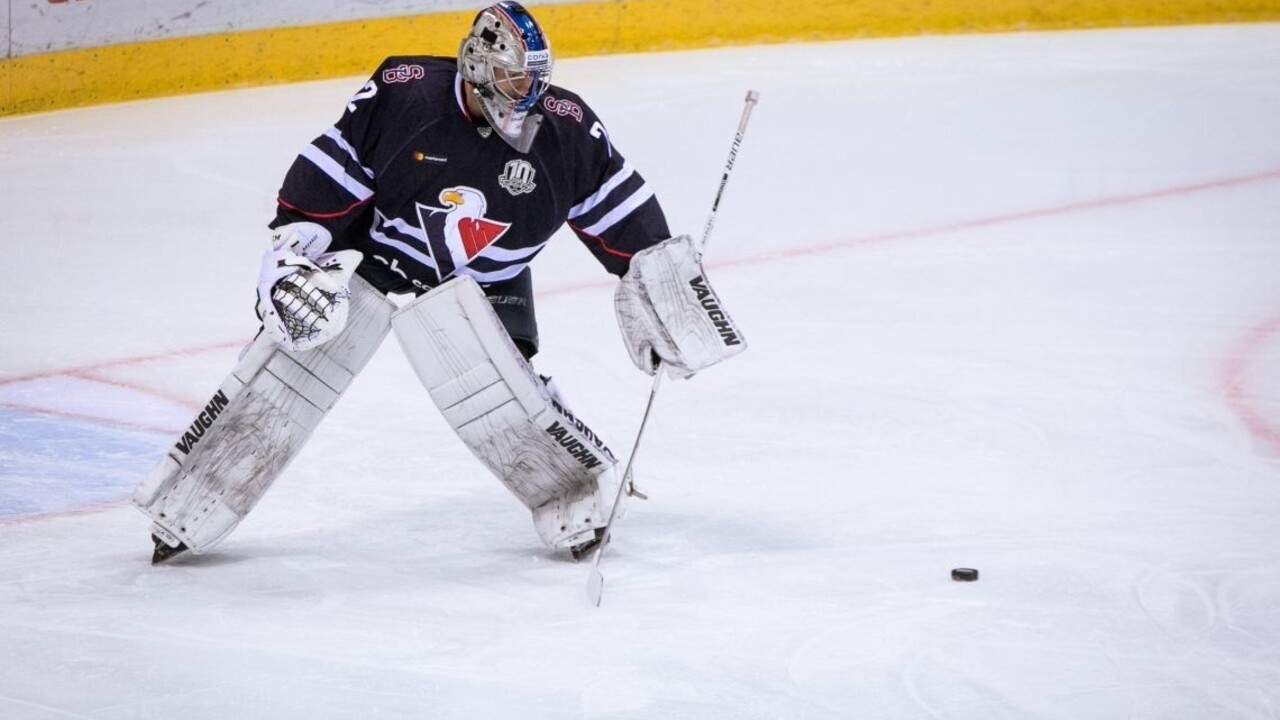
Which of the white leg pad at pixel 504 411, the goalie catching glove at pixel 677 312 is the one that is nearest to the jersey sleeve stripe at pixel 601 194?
the goalie catching glove at pixel 677 312

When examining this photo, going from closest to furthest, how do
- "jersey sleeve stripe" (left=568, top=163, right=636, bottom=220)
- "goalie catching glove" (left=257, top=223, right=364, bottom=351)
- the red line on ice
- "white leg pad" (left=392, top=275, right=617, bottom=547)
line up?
"goalie catching glove" (left=257, top=223, right=364, bottom=351)
"white leg pad" (left=392, top=275, right=617, bottom=547)
"jersey sleeve stripe" (left=568, top=163, right=636, bottom=220)
the red line on ice

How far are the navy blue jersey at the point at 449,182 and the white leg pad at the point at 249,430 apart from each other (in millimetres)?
138

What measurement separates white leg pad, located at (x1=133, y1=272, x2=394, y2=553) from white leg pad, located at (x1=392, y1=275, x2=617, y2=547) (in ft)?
0.34

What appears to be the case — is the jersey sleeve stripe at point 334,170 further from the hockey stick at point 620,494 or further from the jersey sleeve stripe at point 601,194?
the hockey stick at point 620,494

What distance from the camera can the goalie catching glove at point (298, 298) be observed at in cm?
289

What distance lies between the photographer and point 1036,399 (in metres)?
4.05

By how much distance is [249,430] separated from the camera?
3.12 m

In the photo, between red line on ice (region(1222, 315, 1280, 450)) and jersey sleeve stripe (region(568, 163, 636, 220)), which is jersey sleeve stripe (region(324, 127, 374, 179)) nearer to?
jersey sleeve stripe (region(568, 163, 636, 220))

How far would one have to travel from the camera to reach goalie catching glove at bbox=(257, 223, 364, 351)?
289 centimetres

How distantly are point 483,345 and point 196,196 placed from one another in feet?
11.7

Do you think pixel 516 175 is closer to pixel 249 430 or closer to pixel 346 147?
pixel 346 147

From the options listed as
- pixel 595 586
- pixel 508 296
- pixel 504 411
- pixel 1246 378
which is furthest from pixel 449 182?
pixel 1246 378

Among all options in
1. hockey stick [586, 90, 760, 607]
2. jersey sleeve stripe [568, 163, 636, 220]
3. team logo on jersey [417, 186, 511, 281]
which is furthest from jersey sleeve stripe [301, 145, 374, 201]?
hockey stick [586, 90, 760, 607]

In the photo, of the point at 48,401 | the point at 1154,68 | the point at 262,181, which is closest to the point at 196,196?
the point at 262,181
